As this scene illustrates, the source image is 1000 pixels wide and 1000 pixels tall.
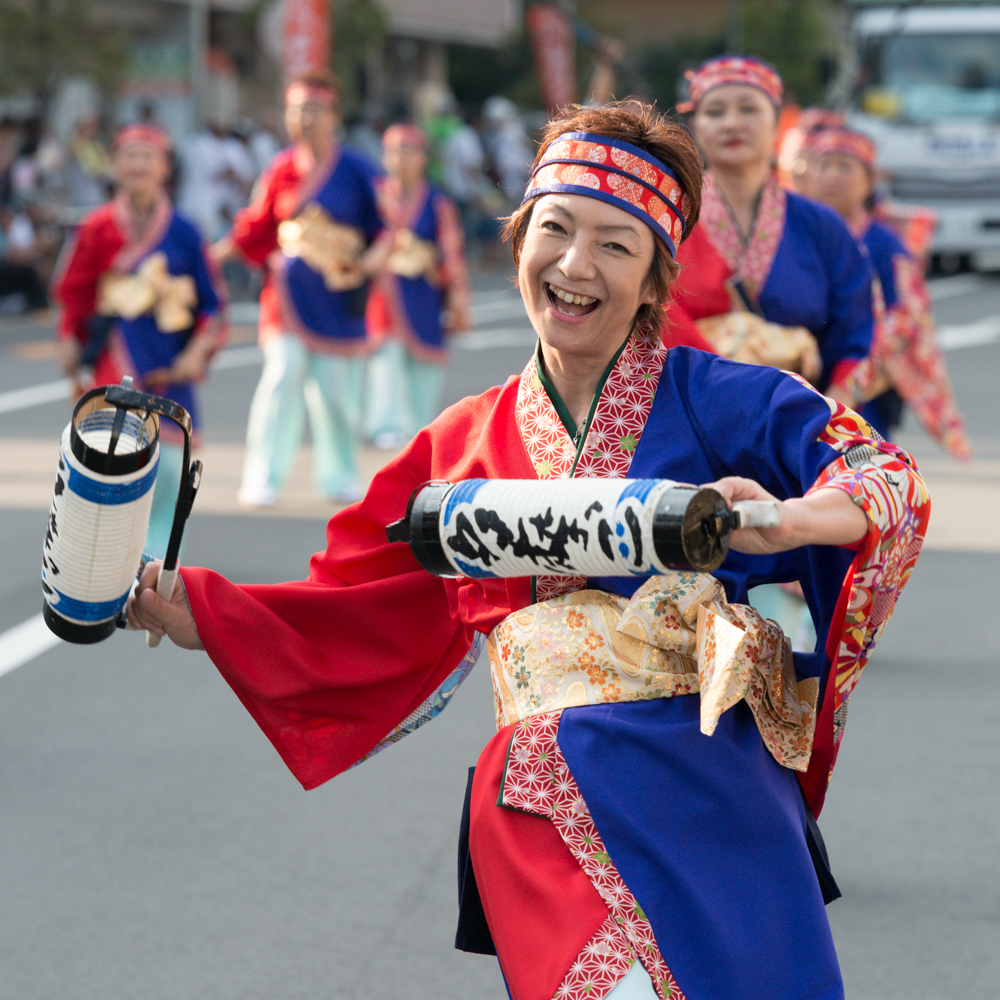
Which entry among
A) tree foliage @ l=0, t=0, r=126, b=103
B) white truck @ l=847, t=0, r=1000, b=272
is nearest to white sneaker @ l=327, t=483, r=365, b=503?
tree foliage @ l=0, t=0, r=126, b=103

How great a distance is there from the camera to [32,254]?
15875mm

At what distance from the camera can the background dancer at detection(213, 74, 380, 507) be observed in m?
8.55

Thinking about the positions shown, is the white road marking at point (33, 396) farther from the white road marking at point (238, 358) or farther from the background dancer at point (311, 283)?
the background dancer at point (311, 283)

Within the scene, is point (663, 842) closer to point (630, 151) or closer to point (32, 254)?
point (630, 151)

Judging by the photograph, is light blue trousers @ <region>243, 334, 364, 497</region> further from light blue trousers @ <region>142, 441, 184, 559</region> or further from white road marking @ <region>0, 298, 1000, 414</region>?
white road marking @ <region>0, 298, 1000, 414</region>

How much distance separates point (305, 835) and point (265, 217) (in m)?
4.90

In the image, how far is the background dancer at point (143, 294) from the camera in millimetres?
7184

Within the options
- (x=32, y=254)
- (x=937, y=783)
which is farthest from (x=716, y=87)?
(x=32, y=254)

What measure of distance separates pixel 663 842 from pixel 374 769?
9.25 ft

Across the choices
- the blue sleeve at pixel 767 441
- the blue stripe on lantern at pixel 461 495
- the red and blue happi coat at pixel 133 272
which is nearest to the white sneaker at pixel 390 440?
the red and blue happi coat at pixel 133 272

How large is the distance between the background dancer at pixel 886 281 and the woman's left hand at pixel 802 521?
12.9 ft

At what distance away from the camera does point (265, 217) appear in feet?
28.6

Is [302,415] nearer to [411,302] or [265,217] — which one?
[265,217]

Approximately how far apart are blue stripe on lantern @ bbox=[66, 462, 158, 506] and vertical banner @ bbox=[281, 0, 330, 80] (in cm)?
1845
